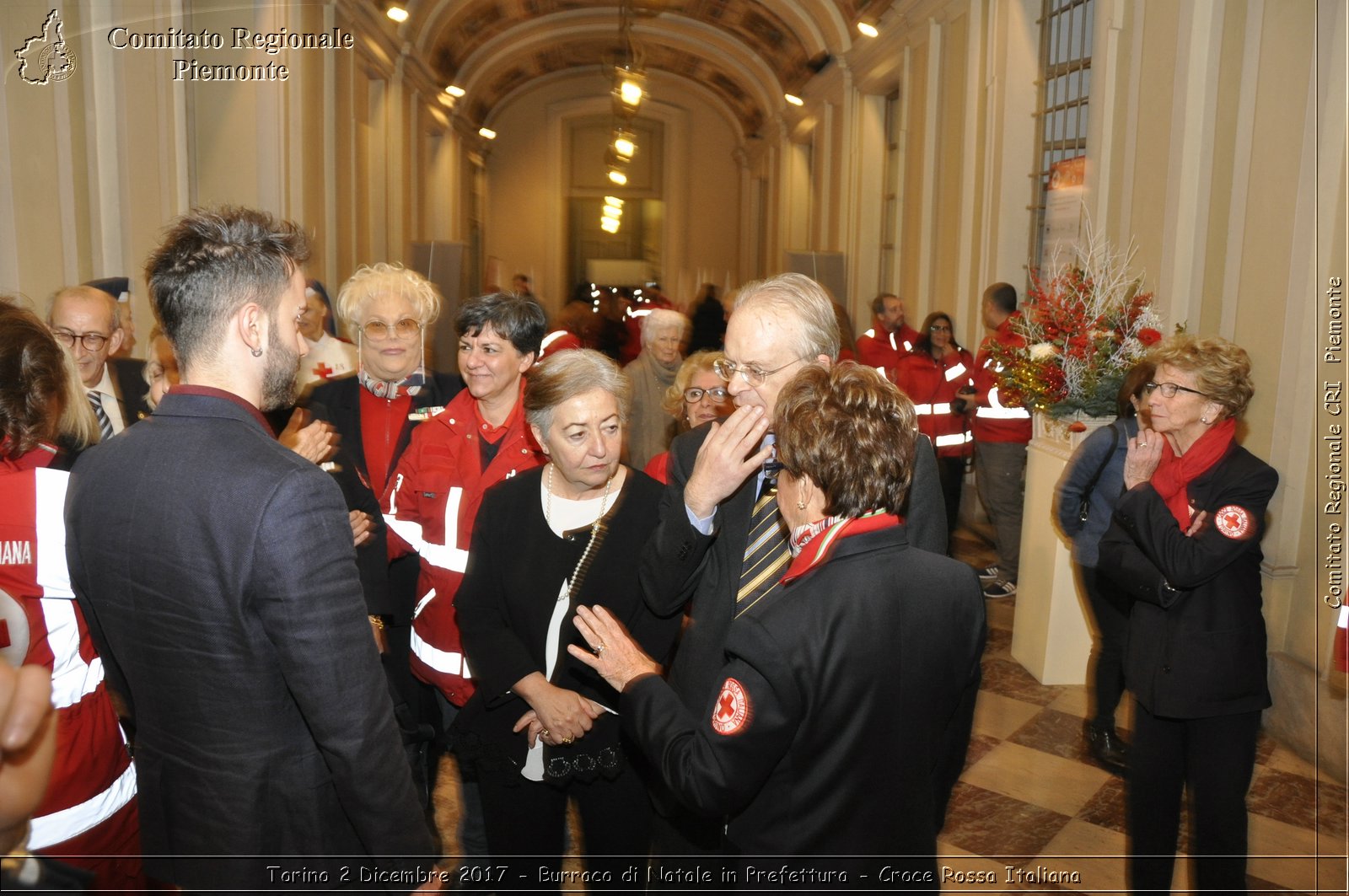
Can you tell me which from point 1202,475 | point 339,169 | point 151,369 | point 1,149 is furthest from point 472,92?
point 1202,475

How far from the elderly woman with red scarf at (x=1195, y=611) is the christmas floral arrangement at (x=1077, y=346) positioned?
1.89 m

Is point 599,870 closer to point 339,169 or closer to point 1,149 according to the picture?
point 1,149

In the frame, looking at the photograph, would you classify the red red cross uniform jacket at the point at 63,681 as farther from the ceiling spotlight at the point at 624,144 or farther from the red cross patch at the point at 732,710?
the ceiling spotlight at the point at 624,144

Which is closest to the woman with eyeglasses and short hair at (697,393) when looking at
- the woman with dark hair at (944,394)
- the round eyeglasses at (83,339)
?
the round eyeglasses at (83,339)

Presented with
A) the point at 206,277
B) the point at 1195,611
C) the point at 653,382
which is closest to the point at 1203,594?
the point at 1195,611

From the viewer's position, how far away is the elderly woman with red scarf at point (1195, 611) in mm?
2574

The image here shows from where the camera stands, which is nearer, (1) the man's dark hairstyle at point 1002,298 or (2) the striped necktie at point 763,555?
(2) the striped necktie at point 763,555

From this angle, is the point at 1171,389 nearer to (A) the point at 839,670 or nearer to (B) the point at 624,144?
(A) the point at 839,670

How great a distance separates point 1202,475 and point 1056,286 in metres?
2.50

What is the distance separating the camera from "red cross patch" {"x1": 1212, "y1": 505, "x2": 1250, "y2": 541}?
2602 millimetres

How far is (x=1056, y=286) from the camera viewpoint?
509 cm

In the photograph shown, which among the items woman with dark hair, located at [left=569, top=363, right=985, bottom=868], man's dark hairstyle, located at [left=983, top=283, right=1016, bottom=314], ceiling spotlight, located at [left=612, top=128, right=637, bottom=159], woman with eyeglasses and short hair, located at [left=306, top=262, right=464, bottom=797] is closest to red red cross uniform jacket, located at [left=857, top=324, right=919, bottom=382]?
man's dark hairstyle, located at [left=983, top=283, right=1016, bottom=314]

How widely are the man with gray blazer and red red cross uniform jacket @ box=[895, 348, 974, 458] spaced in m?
5.72

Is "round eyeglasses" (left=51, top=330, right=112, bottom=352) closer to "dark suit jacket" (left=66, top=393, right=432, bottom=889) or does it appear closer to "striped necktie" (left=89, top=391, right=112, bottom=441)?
"striped necktie" (left=89, top=391, right=112, bottom=441)
